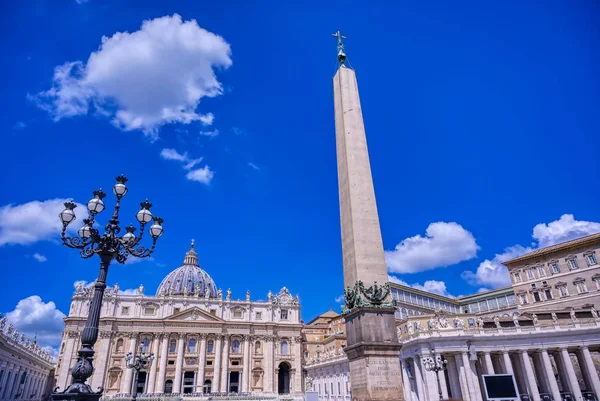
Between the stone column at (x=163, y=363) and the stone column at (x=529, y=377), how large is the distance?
50637 millimetres

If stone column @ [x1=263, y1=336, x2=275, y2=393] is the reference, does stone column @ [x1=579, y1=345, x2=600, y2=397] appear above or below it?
below

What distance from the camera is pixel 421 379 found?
34.9 metres

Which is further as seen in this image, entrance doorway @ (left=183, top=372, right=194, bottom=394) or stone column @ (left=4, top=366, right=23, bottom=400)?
entrance doorway @ (left=183, top=372, right=194, bottom=394)

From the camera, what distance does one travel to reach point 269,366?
67.4 meters

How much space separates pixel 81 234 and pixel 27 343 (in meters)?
50.5

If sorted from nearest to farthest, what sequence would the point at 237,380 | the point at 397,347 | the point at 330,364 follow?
the point at 397,347 < the point at 330,364 < the point at 237,380

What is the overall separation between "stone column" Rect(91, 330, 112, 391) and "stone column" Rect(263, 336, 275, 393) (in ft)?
84.4

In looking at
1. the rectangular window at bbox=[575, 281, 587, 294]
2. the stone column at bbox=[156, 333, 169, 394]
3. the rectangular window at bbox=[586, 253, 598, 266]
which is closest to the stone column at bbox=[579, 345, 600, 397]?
the rectangular window at bbox=[575, 281, 587, 294]

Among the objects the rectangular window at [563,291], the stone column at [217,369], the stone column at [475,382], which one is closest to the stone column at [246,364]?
the stone column at [217,369]

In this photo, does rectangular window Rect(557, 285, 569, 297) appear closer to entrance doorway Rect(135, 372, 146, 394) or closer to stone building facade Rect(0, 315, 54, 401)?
stone building facade Rect(0, 315, 54, 401)

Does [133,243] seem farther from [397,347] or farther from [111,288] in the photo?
[111,288]

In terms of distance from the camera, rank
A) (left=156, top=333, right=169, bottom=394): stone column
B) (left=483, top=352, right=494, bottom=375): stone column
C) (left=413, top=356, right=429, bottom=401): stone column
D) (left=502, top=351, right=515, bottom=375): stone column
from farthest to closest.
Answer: (left=156, top=333, right=169, bottom=394): stone column, (left=413, top=356, right=429, bottom=401): stone column, (left=483, top=352, right=494, bottom=375): stone column, (left=502, top=351, right=515, bottom=375): stone column

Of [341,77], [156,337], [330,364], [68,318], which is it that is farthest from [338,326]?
[341,77]

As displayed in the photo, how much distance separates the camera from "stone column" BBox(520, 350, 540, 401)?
1262 inches
